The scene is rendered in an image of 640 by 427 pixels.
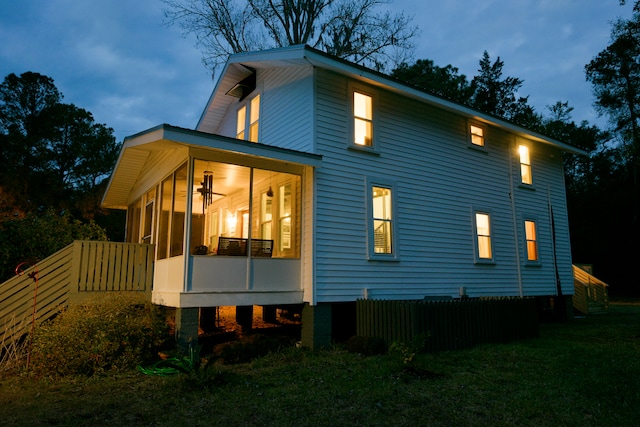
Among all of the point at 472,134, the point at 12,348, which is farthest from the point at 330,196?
the point at 12,348

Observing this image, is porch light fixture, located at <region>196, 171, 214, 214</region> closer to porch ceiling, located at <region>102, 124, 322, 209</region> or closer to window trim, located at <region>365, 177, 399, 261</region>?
porch ceiling, located at <region>102, 124, 322, 209</region>

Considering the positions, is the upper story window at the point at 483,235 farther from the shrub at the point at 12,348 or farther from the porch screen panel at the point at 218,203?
the shrub at the point at 12,348

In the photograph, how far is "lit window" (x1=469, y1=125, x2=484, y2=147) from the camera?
13.8 metres

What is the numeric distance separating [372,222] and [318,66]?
3.80 metres

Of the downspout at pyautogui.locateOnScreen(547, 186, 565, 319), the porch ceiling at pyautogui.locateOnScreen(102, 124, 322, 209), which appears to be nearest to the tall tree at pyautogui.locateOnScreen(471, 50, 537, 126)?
the downspout at pyautogui.locateOnScreen(547, 186, 565, 319)

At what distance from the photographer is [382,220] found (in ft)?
35.8

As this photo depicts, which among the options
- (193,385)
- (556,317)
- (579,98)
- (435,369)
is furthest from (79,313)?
(579,98)

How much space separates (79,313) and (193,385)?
2.83 m

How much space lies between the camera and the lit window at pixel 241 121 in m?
13.5

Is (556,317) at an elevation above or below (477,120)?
below

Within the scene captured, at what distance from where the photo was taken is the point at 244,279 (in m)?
8.79

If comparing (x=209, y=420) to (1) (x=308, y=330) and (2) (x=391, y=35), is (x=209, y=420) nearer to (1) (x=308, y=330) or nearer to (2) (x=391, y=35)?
(1) (x=308, y=330)

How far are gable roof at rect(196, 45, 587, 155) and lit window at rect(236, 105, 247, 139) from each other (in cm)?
76

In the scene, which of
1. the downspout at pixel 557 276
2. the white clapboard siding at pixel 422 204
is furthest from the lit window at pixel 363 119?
the downspout at pixel 557 276
